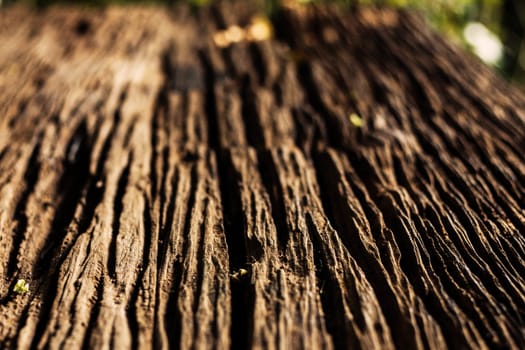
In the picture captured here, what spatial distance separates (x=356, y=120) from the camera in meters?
2.63

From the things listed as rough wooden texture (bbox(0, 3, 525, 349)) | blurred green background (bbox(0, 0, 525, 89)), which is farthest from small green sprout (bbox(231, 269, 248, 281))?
blurred green background (bbox(0, 0, 525, 89))

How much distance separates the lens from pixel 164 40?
11.6 feet

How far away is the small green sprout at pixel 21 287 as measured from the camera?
1.70 meters

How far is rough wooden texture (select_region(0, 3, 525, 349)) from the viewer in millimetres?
1559

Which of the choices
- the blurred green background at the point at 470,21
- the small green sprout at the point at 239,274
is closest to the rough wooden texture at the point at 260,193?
the small green sprout at the point at 239,274

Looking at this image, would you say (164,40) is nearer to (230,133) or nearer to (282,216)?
(230,133)

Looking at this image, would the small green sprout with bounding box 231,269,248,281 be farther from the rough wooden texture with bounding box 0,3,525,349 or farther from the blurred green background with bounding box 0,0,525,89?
the blurred green background with bounding box 0,0,525,89

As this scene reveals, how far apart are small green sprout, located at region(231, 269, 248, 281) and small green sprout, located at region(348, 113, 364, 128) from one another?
1.25 m

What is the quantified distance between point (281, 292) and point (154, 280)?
1.64ft

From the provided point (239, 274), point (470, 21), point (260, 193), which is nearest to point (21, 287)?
point (239, 274)

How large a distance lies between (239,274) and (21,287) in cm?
85

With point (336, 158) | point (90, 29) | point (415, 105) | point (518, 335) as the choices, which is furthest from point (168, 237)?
point (90, 29)

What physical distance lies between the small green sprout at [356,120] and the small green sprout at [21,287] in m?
1.86

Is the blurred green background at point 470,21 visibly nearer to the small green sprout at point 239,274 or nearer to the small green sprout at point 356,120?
the small green sprout at point 356,120
